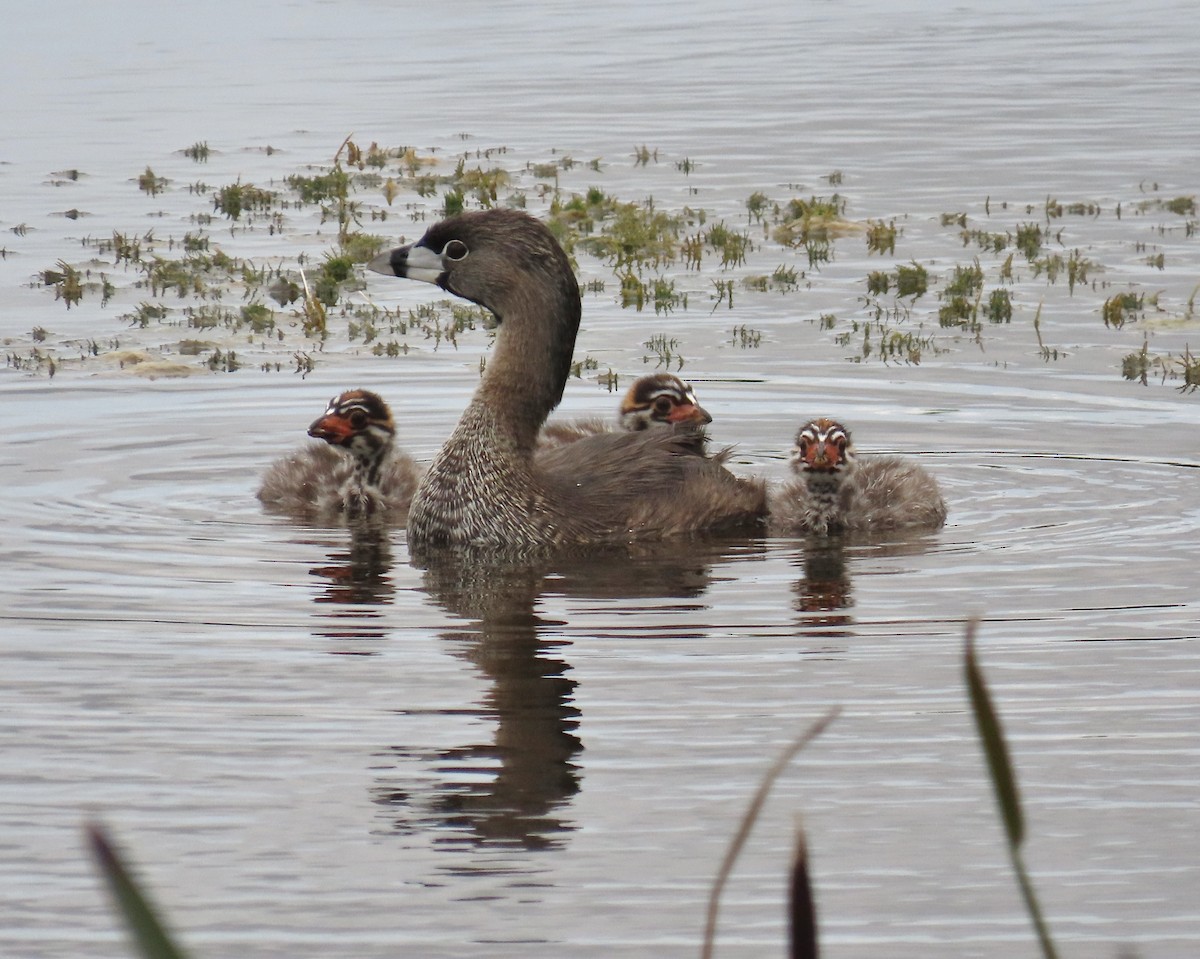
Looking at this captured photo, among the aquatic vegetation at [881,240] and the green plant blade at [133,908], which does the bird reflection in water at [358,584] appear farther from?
the aquatic vegetation at [881,240]

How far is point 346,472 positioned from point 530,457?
129cm

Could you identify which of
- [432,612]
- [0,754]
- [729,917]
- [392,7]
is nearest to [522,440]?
[432,612]

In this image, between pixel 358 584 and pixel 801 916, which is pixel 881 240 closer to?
pixel 358 584

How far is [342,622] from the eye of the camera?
26.0 ft

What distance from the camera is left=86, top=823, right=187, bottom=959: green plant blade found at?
1683mm

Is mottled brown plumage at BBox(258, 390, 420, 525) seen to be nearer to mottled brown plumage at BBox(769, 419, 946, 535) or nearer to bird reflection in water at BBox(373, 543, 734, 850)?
bird reflection in water at BBox(373, 543, 734, 850)

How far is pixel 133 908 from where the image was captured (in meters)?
1.69

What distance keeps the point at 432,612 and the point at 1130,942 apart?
3905 millimetres

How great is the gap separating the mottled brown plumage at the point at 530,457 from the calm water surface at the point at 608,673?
1.05 feet

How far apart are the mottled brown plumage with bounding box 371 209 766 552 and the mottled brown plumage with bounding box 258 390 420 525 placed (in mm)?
773

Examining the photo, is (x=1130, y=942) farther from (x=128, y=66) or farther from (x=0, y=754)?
(x=128, y=66)

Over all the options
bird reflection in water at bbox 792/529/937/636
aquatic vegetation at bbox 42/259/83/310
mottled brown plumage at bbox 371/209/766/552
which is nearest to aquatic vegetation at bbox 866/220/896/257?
aquatic vegetation at bbox 42/259/83/310

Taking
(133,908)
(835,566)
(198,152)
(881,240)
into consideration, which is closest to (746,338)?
(881,240)

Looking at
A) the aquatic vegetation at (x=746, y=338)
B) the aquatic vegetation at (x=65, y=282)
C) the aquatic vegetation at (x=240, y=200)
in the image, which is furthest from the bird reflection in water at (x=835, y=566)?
the aquatic vegetation at (x=240, y=200)
